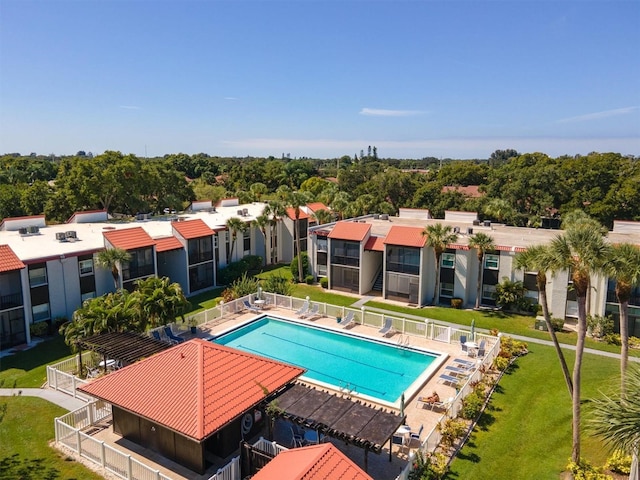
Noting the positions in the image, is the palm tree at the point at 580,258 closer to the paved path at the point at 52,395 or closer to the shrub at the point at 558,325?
the shrub at the point at 558,325

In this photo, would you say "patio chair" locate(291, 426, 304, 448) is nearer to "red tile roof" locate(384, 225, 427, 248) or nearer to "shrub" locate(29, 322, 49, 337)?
"shrub" locate(29, 322, 49, 337)

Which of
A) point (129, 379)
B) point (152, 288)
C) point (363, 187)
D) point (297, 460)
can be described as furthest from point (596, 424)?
point (363, 187)

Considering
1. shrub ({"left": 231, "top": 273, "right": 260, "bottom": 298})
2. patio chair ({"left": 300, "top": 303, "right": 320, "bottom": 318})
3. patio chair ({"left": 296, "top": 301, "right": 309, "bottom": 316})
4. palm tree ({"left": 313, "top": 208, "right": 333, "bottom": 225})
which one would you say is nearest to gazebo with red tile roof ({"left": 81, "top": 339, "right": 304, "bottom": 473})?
patio chair ({"left": 300, "top": 303, "right": 320, "bottom": 318})

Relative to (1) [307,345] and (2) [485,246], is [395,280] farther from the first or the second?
(1) [307,345]

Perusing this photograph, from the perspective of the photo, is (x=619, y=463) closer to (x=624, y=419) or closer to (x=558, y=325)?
(x=624, y=419)

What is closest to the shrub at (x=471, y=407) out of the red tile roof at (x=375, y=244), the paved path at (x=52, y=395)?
the paved path at (x=52, y=395)

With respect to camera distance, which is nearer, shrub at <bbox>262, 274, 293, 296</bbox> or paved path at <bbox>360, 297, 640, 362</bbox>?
paved path at <bbox>360, 297, 640, 362</bbox>

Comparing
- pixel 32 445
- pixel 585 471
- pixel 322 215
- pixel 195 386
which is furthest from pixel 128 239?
pixel 585 471
